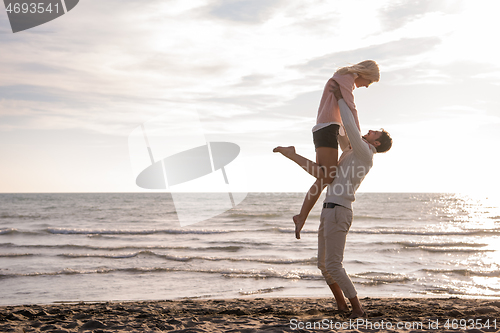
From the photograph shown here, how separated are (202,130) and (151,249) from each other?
5.35m

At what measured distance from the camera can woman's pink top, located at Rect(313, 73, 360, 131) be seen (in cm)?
294

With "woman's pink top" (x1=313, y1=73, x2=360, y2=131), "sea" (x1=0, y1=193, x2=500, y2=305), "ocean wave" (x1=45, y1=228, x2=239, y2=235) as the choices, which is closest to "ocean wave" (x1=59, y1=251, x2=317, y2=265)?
"sea" (x1=0, y1=193, x2=500, y2=305)

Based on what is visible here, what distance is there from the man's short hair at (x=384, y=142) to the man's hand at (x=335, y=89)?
0.56 metres

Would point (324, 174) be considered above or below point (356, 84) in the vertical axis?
below

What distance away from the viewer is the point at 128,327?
11.1 feet

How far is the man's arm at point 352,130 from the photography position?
9.34ft

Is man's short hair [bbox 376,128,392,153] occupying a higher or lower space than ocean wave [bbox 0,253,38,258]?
higher

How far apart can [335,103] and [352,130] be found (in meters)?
0.28

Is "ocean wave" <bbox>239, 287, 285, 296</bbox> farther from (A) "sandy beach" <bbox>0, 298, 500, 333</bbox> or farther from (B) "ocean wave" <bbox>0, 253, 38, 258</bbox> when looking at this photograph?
(B) "ocean wave" <bbox>0, 253, 38, 258</bbox>

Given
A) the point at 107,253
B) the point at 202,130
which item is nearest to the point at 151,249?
the point at 107,253

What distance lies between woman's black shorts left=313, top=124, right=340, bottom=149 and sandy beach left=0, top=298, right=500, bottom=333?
1511 millimetres

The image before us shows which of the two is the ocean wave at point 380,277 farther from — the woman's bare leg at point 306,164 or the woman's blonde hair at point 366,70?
the woman's blonde hair at point 366,70

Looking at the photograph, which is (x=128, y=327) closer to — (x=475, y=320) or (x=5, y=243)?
(x=475, y=320)

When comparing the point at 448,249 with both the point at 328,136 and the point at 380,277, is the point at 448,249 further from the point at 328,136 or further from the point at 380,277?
the point at 328,136
